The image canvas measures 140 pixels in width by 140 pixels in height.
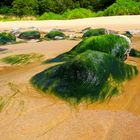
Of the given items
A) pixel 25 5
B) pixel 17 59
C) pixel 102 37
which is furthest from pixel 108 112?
pixel 25 5

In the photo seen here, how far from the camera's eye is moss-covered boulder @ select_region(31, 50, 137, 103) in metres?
4.26

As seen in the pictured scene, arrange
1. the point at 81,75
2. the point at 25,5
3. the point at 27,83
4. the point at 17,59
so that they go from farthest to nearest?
the point at 25,5 → the point at 17,59 → the point at 27,83 → the point at 81,75

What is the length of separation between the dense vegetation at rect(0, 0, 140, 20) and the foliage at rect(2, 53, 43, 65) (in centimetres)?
1693

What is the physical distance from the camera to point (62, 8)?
27781mm

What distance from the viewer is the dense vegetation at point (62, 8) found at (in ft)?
79.3

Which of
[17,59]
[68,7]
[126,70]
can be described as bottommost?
[68,7]

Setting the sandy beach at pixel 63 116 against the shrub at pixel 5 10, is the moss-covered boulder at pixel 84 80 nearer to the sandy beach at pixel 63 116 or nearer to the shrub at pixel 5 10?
the sandy beach at pixel 63 116

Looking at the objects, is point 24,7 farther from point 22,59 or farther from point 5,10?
point 22,59

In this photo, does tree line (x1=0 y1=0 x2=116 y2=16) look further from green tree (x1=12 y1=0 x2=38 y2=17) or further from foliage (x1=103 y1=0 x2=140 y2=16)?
foliage (x1=103 y1=0 x2=140 y2=16)

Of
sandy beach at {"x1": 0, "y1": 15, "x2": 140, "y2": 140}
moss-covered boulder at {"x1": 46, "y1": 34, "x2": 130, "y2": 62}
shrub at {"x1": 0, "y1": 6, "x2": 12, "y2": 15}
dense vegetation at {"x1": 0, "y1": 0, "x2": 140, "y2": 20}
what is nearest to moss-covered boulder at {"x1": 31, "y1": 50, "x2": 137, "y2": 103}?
sandy beach at {"x1": 0, "y1": 15, "x2": 140, "y2": 140}

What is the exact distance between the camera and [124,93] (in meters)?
4.42

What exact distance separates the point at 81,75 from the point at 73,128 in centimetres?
92

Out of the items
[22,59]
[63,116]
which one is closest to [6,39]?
[22,59]

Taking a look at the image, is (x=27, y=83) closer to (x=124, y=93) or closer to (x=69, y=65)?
(x=69, y=65)
